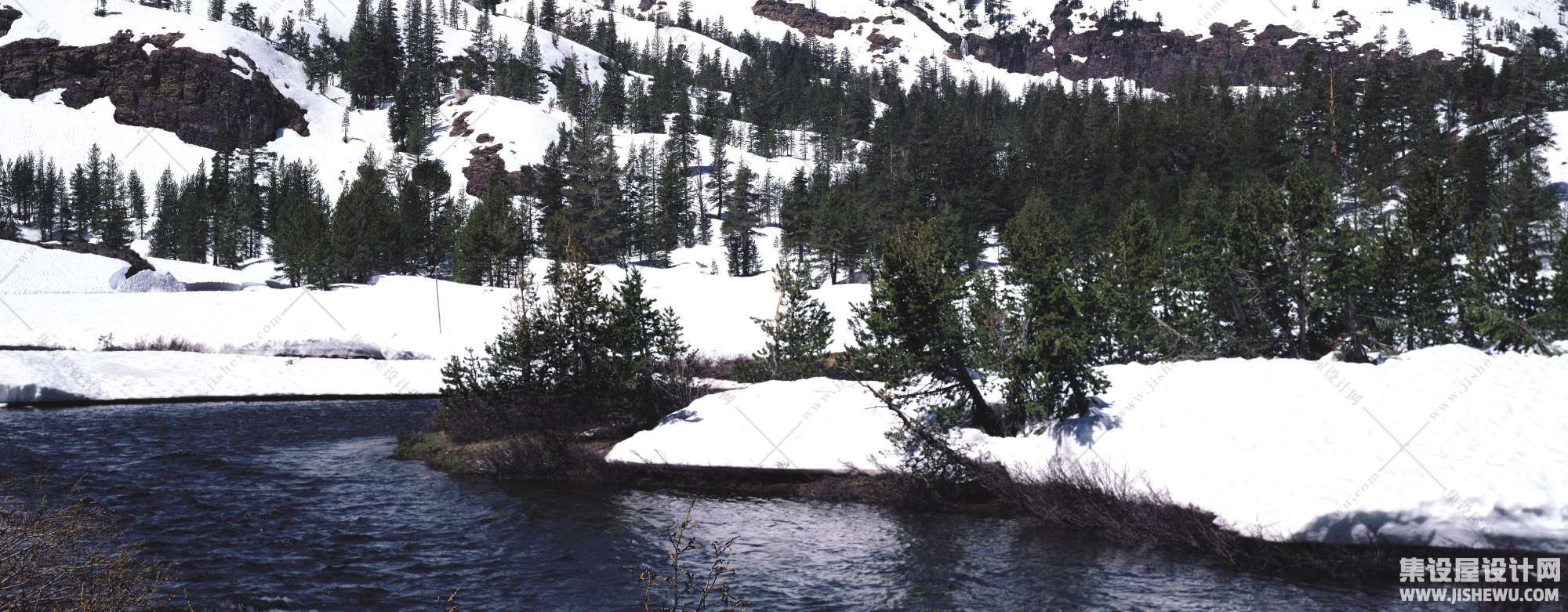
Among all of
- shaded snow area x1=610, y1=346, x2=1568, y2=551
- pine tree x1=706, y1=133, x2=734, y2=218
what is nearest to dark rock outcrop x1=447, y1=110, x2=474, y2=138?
pine tree x1=706, y1=133, x2=734, y2=218

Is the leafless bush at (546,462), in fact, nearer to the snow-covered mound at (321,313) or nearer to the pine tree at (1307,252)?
the snow-covered mound at (321,313)

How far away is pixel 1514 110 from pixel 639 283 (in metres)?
137

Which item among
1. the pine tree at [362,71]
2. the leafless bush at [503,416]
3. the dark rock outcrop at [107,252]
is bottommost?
the leafless bush at [503,416]

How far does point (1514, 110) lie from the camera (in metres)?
121

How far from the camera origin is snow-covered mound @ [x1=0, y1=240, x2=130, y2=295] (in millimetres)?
71500

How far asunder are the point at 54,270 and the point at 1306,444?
91547mm

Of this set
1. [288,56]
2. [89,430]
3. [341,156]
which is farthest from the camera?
[288,56]

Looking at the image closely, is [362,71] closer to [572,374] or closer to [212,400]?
[212,400]

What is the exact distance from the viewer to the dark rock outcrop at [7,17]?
16912 centimetres

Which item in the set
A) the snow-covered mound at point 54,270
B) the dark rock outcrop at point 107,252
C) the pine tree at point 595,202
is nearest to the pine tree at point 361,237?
the dark rock outcrop at point 107,252

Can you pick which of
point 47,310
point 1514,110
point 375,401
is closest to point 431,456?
point 375,401

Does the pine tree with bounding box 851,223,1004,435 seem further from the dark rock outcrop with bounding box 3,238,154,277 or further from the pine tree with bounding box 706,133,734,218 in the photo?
the pine tree with bounding box 706,133,734,218

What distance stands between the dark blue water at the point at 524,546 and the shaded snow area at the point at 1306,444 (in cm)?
189

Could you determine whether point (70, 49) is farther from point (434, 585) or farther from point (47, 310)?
point (434, 585)
